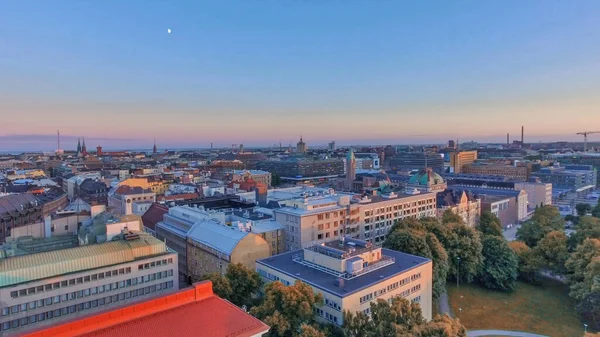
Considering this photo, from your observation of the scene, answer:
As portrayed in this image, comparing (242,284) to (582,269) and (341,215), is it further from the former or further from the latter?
(582,269)

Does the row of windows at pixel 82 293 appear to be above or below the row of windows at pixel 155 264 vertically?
below

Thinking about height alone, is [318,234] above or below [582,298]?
above

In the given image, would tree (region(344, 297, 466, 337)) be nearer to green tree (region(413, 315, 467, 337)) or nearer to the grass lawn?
green tree (region(413, 315, 467, 337))

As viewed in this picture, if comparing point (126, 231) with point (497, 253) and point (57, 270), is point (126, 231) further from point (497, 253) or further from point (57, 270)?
point (497, 253)

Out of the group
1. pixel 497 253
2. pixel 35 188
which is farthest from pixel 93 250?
pixel 35 188

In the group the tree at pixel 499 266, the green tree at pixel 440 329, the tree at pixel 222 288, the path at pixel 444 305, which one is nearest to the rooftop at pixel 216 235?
the tree at pixel 222 288

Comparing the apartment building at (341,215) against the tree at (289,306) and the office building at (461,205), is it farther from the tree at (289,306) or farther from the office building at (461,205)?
the tree at (289,306)

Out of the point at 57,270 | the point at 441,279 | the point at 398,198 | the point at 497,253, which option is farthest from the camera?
the point at 398,198
